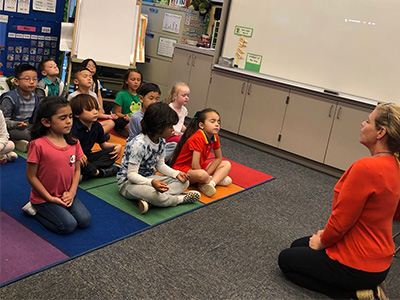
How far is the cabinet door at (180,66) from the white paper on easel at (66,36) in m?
1.42

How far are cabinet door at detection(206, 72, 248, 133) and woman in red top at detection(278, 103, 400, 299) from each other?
323 centimetres

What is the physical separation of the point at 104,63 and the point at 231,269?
3.89m

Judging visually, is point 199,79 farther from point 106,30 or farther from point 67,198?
point 67,198

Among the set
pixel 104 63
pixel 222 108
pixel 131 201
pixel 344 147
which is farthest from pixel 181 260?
pixel 104 63

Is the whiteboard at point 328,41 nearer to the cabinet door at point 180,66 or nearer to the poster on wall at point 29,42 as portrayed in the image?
the cabinet door at point 180,66

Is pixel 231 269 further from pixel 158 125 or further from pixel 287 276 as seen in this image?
pixel 158 125

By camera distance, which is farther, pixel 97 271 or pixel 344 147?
pixel 344 147

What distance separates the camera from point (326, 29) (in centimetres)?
504

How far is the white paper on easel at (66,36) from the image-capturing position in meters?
5.58

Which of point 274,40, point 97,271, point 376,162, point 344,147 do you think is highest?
point 274,40

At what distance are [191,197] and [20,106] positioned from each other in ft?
5.90

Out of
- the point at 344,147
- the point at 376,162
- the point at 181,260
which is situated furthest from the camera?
the point at 344,147

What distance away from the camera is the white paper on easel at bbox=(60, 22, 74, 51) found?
5.58m

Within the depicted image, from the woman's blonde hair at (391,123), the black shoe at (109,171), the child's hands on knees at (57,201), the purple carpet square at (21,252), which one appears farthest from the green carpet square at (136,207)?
the woman's blonde hair at (391,123)
